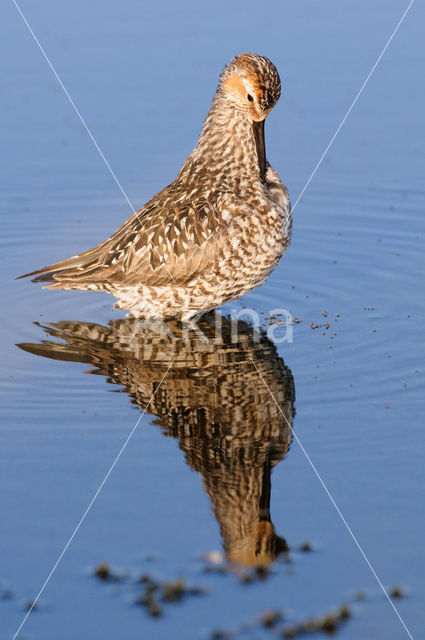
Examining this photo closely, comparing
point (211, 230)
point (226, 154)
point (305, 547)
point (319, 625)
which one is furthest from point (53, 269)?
point (319, 625)

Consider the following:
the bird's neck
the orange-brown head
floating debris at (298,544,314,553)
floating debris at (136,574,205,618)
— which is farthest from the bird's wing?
floating debris at (136,574,205,618)

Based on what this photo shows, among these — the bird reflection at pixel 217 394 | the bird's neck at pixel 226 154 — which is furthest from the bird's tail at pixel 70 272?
the bird's neck at pixel 226 154

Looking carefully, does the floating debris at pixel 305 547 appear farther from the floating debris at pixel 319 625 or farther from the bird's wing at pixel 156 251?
the bird's wing at pixel 156 251

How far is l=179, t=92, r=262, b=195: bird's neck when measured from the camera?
8.18m

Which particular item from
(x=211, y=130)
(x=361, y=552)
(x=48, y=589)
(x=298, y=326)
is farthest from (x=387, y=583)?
(x=211, y=130)

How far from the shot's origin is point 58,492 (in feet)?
18.9

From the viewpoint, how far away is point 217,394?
7.00 m

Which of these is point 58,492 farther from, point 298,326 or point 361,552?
point 298,326

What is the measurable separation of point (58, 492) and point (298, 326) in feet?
9.99

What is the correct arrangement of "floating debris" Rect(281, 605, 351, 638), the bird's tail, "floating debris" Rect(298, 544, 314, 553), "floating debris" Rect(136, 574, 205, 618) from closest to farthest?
"floating debris" Rect(281, 605, 351, 638) < "floating debris" Rect(136, 574, 205, 618) < "floating debris" Rect(298, 544, 314, 553) < the bird's tail

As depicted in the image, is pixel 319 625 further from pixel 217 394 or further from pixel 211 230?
pixel 211 230

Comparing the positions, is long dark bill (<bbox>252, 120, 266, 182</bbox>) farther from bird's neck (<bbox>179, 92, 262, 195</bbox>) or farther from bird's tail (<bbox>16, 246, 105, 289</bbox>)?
bird's tail (<bbox>16, 246, 105, 289</bbox>)

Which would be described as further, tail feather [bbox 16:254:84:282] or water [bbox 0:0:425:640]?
tail feather [bbox 16:254:84:282]

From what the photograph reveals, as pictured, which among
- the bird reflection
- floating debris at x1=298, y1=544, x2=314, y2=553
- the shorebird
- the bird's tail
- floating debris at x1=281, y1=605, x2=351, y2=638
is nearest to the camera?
floating debris at x1=281, y1=605, x2=351, y2=638
